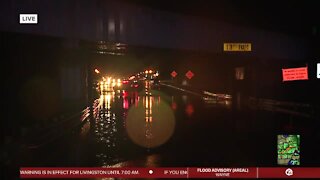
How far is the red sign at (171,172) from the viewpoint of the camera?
6758 mm

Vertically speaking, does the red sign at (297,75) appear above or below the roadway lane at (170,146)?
above

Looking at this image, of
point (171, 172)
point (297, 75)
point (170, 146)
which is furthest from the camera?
point (297, 75)

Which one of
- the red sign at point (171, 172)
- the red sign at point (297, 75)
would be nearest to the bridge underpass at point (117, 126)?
the red sign at point (297, 75)

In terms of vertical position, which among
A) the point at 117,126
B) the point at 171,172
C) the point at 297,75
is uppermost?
the point at 297,75

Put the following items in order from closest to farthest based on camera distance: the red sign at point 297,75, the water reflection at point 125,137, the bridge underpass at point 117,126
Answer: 1. the bridge underpass at point 117,126
2. the water reflection at point 125,137
3. the red sign at point 297,75

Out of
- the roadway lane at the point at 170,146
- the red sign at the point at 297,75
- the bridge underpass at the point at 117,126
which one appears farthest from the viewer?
the red sign at the point at 297,75

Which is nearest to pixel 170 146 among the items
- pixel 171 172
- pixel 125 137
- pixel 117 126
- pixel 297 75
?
pixel 125 137

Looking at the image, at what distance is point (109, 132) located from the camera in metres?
19.3

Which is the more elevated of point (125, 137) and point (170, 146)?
point (170, 146)

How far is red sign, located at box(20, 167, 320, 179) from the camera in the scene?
6.76m

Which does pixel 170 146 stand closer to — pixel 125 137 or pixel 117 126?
pixel 125 137

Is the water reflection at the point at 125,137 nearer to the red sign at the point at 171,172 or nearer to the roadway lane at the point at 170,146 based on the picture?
the roadway lane at the point at 170,146

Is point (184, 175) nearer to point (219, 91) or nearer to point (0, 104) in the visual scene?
point (0, 104)

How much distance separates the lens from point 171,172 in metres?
7.07
